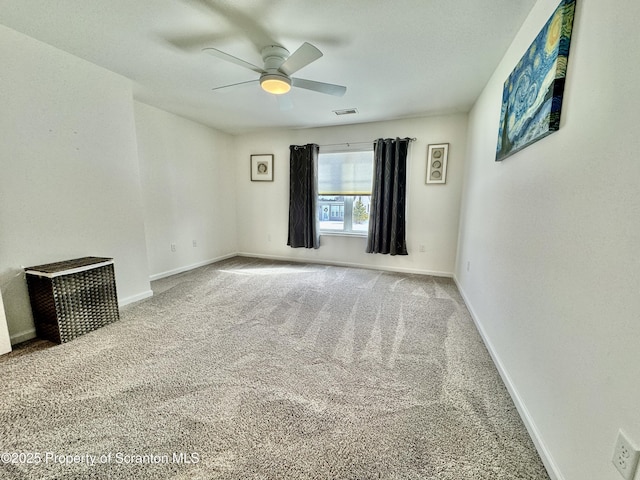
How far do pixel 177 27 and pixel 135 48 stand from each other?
544mm

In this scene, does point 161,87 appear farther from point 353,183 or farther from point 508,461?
point 508,461

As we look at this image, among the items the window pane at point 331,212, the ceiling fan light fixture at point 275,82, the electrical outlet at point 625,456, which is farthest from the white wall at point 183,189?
the electrical outlet at point 625,456

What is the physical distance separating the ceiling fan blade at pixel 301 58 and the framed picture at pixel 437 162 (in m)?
2.45

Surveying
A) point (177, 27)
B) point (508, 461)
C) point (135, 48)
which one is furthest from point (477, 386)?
point (135, 48)

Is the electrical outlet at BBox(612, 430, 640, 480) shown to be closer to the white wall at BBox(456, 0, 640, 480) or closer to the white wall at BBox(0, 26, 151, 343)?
the white wall at BBox(456, 0, 640, 480)

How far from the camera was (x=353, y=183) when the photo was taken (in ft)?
13.4

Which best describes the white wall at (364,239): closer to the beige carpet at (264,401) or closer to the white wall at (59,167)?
the beige carpet at (264,401)

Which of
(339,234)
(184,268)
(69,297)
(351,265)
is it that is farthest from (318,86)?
(184,268)

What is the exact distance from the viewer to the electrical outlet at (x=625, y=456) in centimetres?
68

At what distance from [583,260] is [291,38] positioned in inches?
85.6

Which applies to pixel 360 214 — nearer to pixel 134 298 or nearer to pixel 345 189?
pixel 345 189

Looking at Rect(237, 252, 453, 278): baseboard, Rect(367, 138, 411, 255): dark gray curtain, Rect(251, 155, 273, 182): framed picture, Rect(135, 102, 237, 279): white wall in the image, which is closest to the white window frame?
Rect(367, 138, 411, 255): dark gray curtain

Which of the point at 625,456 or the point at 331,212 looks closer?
the point at 625,456

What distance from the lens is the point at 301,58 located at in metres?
1.74
